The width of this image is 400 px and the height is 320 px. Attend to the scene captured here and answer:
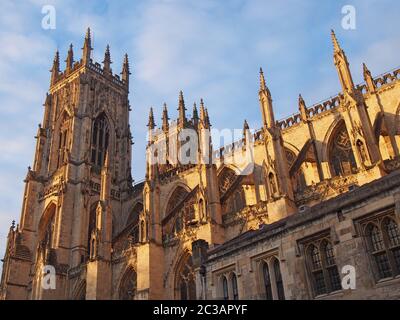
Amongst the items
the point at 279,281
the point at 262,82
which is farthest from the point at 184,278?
the point at 279,281

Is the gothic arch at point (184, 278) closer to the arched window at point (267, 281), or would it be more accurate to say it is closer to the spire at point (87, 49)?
the arched window at point (267, 281)

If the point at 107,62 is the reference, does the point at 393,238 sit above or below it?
below

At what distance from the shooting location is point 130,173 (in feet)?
139

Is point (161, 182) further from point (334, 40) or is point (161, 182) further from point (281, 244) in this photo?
point (281, 244)

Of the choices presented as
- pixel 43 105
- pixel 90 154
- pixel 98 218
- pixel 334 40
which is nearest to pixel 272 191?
pixel 334 40

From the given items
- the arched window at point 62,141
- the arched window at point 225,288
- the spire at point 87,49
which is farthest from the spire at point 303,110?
the spire at point 87,49

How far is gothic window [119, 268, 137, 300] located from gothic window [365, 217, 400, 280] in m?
21.4

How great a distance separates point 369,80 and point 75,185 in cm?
2475

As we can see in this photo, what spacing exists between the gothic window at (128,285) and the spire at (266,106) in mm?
13268

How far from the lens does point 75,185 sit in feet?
123

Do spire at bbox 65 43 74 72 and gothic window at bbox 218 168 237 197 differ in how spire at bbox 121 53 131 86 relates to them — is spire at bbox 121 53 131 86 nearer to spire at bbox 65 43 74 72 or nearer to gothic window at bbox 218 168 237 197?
spire at bbox 65 43 74 72

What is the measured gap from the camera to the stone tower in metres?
32.2

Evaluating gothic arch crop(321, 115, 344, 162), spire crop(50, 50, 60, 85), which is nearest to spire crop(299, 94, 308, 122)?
gothic arch crop(321, 115, 344, 162)

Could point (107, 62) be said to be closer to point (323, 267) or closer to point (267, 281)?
point (267, 281)
